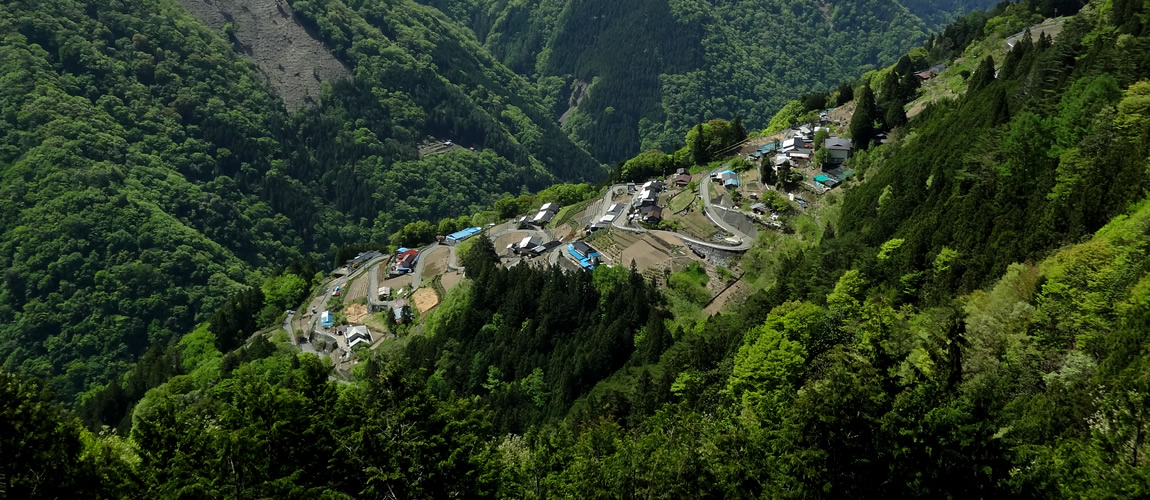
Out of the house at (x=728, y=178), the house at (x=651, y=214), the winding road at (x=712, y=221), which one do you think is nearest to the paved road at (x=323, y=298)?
the winding road at (x=712, y=221)

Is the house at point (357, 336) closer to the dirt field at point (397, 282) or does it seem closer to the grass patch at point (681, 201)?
the dirt field at point (397, 282)

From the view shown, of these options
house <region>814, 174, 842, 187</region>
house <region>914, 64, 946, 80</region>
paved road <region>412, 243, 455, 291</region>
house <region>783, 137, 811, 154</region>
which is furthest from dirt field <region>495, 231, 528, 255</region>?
house <region>914, 64, 946, 80</region>

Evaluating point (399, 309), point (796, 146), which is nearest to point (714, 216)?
point (796, 146)

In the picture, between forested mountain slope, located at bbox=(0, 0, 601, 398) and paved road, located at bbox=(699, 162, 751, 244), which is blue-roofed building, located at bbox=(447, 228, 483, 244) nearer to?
paved road, located at bbox=(699, 162, 751, 244)

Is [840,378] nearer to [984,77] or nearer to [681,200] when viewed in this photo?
[984,77]

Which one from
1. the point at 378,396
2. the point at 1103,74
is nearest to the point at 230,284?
the point at 378,396

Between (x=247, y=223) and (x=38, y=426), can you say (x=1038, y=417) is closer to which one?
(x=38, y=426)
